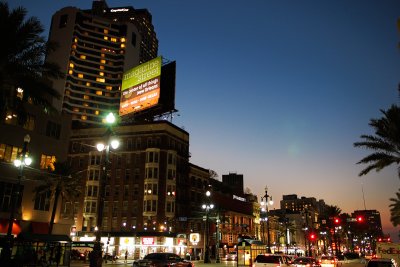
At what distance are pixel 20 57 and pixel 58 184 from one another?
1028 inches

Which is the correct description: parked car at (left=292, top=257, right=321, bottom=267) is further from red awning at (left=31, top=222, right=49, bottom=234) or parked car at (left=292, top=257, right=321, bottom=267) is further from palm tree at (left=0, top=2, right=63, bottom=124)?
red awning at (left=31, top=222, right=49, bottom=234)

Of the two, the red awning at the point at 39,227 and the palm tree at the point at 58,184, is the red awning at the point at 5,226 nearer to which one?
the red awning at the point at 39,227

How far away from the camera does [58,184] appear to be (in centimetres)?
4694

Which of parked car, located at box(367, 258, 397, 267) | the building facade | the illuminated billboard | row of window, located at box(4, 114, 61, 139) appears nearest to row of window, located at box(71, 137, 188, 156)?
the illuminated billboard

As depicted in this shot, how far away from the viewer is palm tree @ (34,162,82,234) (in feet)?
146

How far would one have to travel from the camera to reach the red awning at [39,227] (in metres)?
43.0

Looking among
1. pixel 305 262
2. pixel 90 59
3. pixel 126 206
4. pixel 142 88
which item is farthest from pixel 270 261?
pixel 90 59

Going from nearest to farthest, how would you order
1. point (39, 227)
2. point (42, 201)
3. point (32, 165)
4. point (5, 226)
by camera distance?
point (5, 226) < point (39, 227) < point (32, 165) < point (42, 201)

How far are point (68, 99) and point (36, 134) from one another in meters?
100

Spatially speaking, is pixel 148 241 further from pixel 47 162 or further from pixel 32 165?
pixel 32 165

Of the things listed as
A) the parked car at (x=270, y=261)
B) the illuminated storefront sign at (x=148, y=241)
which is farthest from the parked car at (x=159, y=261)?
the illuminated storefront sign at (x=148, y=241)

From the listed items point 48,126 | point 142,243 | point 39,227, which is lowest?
point 142,243

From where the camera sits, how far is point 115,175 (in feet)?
271

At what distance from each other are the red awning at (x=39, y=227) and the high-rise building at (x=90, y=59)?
3774 inches
